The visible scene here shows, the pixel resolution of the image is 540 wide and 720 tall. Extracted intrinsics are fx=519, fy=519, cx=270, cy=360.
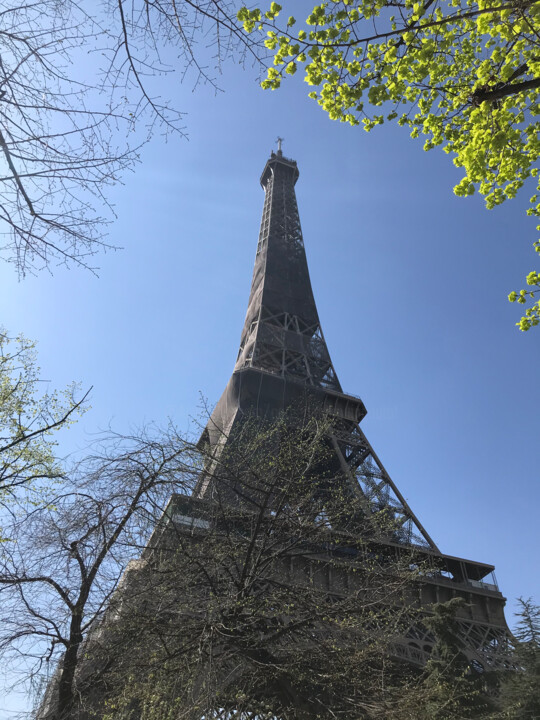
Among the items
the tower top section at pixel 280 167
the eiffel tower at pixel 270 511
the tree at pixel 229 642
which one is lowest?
the tree at pixel 229 642

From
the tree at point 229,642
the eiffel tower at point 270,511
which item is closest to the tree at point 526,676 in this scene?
the eiffel tower at point 270,511

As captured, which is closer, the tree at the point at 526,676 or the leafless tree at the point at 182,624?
the leafless tree at the point at 182,624

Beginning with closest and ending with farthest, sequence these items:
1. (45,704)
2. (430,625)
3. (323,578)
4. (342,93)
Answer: (45,704) < (342,93) < (430,625) < (323,578)

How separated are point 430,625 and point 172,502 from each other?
17.0m

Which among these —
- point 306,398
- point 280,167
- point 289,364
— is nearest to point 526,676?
point 306,398

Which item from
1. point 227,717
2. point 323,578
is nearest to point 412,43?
point 227,717

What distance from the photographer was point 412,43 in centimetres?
731

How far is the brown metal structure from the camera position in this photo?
23.8 metres

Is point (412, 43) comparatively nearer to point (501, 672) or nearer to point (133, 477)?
point (133, 477)

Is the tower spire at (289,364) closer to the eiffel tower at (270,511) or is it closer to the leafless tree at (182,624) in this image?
the eiffel tower at (270,511)

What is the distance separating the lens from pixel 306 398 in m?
23.1

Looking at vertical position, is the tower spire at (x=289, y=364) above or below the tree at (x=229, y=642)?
above

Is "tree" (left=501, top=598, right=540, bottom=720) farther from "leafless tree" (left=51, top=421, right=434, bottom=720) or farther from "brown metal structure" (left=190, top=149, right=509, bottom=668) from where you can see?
"leafless tree" (left=51, top=421, right=434, bottom=720)

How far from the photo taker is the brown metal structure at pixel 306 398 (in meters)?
23.8
